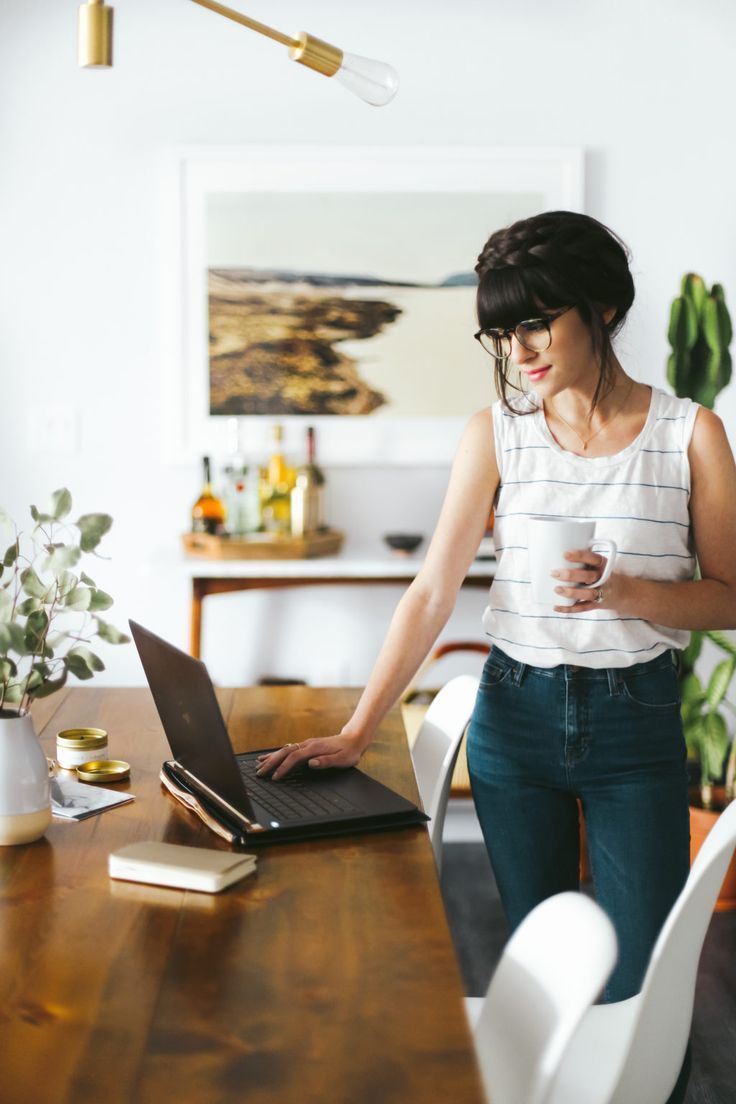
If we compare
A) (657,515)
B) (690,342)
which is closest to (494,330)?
(657,515)

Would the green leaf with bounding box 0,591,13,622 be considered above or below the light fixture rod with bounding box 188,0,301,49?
below

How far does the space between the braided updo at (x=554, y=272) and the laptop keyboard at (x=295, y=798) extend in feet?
2.15

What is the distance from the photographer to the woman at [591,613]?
149cm

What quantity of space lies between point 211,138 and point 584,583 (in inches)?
95.5

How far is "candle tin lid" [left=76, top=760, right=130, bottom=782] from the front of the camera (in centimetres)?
163

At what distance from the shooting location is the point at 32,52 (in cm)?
329

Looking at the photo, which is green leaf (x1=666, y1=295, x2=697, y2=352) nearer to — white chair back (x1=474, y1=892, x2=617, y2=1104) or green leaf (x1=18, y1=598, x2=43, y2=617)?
green leaf (x1=18, y1=598, x2=43, y2=617)

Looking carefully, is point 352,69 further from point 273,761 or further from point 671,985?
point 671,985

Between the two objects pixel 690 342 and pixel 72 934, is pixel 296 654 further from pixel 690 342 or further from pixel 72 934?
pixel 72 934

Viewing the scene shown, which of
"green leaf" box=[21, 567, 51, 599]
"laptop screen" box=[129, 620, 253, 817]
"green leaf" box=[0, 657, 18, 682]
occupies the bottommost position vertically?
"laptop screen" box=[129, 620, 253, 817]

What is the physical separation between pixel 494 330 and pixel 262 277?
194 cm

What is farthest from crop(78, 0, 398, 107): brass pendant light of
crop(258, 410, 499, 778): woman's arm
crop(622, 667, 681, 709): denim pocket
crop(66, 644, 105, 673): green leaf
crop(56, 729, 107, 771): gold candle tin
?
crop(56, 729, 107, 771): gold candle tin

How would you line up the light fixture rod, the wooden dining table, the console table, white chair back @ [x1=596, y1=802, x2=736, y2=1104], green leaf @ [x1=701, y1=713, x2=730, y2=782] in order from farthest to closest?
the console table → green leaf @ [x1=701, y1=713, x2=730, y2=782] → the light fixture rod → white chair back @ [x1=596, y1=802, x2=736, y2=1104] → the wooden dining table

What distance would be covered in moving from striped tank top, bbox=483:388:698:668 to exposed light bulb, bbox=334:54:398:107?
1.65 ft
